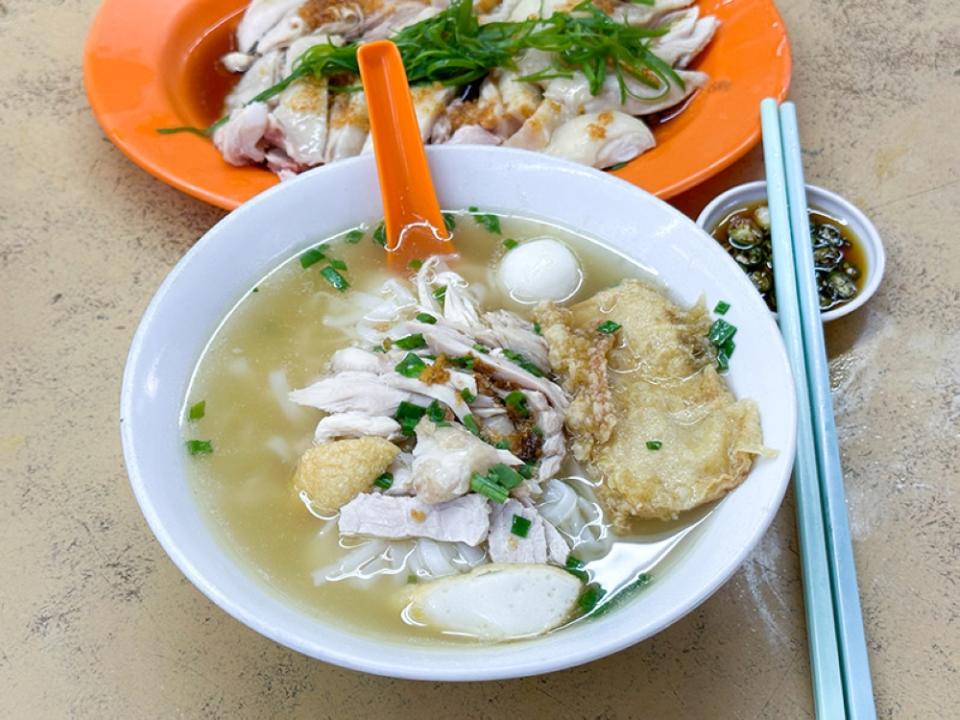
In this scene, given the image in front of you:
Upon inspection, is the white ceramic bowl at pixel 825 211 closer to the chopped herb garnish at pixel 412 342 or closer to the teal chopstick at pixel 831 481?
the teal chopstick at pixel 831 481

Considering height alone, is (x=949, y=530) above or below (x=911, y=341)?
below

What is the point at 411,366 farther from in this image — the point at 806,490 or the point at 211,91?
the point at 211,91

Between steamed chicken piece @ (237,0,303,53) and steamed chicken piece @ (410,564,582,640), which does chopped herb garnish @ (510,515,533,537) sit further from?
steamed chicken piece @ (237,0,303,53)

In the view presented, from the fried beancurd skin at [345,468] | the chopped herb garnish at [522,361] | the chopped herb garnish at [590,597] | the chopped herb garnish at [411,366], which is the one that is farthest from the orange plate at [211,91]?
the chopped herb garnish at [590,597]

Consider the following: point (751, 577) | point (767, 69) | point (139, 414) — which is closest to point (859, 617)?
point (751, 577)

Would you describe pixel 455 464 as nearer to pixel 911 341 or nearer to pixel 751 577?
pixel 751 577

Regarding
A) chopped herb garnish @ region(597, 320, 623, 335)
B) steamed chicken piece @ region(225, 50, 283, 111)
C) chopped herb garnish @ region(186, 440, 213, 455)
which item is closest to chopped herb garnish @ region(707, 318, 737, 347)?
chopped herb garnish @ region(597, 320, 623, 335)
